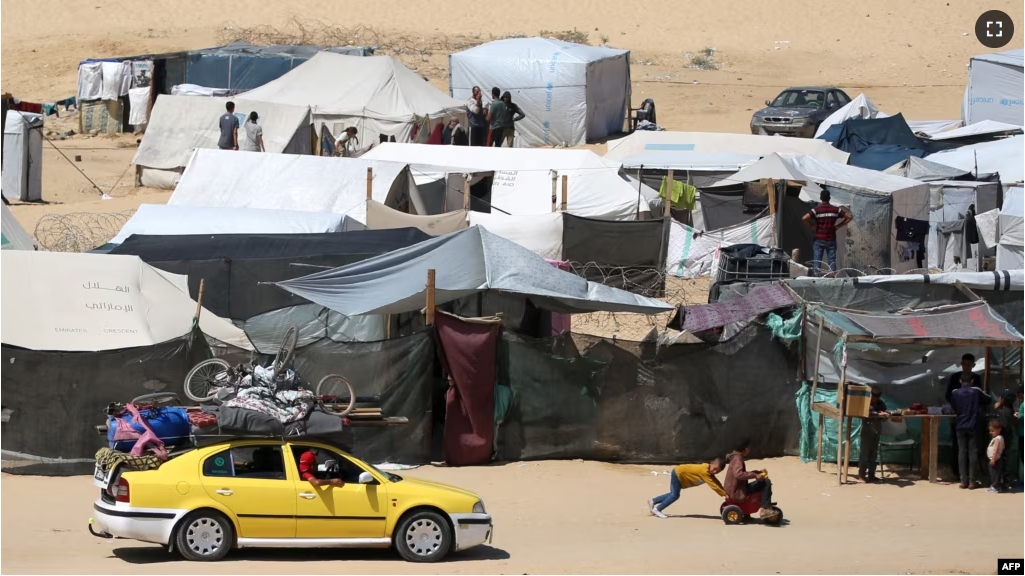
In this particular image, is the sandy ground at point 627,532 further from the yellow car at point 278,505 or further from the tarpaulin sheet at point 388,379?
the tarpaulin sheet at point 388,379

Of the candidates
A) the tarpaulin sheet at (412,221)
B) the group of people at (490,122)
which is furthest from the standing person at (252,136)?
the tarpaulin sheet at (412,221)

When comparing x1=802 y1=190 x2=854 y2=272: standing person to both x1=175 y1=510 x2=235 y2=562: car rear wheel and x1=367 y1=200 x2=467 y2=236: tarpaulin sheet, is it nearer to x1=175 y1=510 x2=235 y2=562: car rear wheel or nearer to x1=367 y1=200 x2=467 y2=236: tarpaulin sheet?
x1=367 y1=200 x2=467 y2=236: tarpaulin sheet

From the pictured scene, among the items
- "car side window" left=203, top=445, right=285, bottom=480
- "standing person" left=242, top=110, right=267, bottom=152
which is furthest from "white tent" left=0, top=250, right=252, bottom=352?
"standing person" left=242, top=110, right=267, bottom=152

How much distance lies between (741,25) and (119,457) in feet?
184

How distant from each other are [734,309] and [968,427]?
9.94ft

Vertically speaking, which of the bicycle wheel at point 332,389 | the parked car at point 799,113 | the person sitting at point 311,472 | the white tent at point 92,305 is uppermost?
the parked car at point 799,113

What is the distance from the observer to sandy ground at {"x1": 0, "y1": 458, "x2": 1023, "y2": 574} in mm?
11312

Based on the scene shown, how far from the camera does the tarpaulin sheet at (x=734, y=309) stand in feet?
53.7

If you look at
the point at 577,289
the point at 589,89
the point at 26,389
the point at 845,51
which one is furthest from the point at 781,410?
the point at 845,51

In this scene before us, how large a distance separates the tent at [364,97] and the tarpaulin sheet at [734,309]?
48.6 ft

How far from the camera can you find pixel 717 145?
2911cm

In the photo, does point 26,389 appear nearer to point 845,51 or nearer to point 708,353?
point 708,353

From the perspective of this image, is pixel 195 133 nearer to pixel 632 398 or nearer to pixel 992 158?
pixel 992 158

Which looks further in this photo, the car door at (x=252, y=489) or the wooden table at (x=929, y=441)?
the wooden table at (x=929, y=441)
